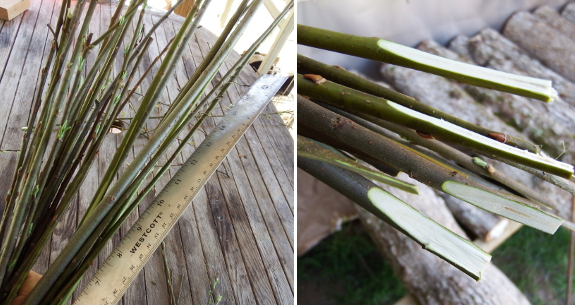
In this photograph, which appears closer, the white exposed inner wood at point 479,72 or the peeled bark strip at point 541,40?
the white exposed inner wood at point 479,72

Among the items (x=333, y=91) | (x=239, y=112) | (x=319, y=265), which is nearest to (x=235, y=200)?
(x=239, y=112)

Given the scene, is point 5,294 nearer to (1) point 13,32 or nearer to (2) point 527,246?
(1) point 13,32

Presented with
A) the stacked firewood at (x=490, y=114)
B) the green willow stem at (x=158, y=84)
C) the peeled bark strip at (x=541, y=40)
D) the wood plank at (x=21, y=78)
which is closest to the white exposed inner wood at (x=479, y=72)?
the green willow stem at (x=158, y=84)

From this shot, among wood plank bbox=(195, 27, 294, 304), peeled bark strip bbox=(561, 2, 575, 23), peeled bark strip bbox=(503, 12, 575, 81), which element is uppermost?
peeled bark strip bbox=(561, 2, 575, 23)

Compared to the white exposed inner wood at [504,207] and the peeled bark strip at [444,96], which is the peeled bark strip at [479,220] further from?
A: the white exposed inner wood at [504,207]

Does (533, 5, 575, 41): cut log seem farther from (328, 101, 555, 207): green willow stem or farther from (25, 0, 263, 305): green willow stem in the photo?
(25, 0, 263, 305): green willow stem

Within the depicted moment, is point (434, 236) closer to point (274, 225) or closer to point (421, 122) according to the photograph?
point (421, 122)

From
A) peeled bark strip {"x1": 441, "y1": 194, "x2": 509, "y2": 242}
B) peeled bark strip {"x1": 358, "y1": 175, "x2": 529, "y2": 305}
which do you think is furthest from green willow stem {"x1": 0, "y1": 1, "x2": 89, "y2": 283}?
peeled bark strip {"x1": 441, "y1": 194, "x2": 509, "y2": 242}
